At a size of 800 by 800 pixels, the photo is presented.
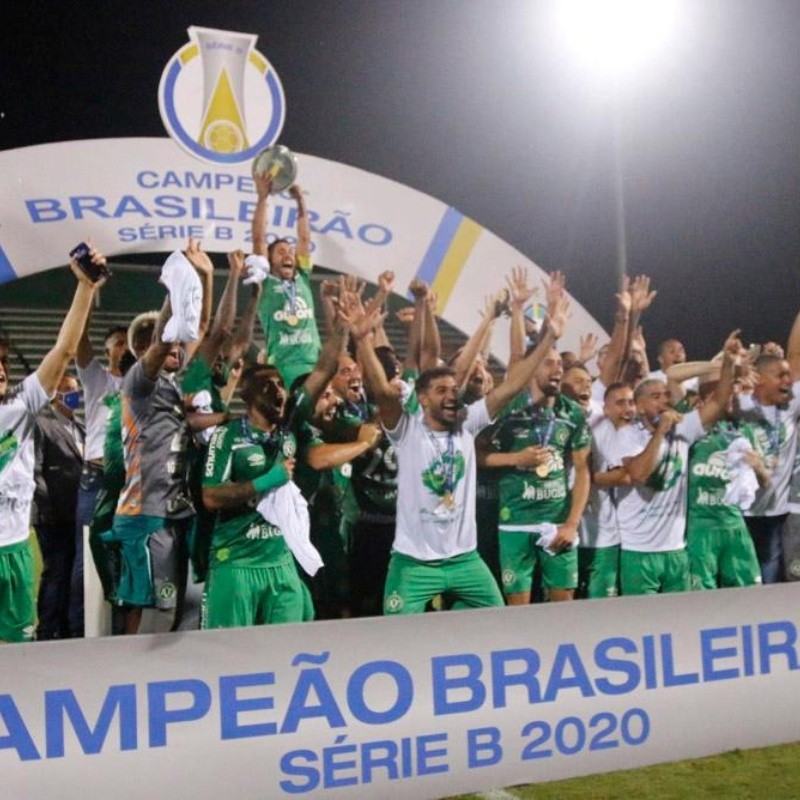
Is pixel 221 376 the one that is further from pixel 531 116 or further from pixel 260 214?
pixel 531 116

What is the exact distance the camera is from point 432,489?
331 cm

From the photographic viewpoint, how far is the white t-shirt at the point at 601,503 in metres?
3.61

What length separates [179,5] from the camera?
3.04 meters

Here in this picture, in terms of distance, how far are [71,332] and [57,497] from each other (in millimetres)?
443

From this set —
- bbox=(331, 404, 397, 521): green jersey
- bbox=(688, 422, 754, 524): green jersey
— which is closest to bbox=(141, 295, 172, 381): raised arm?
bbox=(331, 404, 397, 521): green jersey

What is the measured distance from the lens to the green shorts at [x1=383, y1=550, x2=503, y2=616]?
10.7 feet

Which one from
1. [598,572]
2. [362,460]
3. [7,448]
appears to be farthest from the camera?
[598,572]

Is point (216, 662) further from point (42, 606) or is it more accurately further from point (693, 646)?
point (693, 646)

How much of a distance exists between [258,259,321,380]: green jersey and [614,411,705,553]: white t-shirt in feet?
3.74

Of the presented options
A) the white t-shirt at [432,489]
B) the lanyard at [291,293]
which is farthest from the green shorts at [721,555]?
the lanyard at [291,293]

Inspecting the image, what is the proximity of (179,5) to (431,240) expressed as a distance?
3.21 ft

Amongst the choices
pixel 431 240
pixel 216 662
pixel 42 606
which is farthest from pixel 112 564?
pixel 431 240

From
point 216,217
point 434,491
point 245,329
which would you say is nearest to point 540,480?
point 434,491

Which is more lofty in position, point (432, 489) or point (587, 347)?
point (587, 347)
